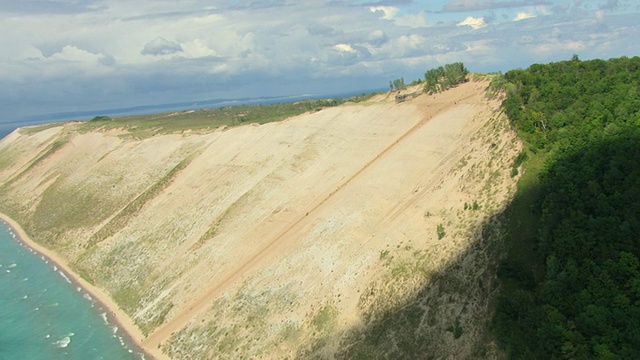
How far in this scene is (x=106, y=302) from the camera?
173 feet

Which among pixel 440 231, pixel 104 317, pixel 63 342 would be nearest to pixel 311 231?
pixel 440 231

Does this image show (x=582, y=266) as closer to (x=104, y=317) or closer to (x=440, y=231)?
(x=440, y=231)

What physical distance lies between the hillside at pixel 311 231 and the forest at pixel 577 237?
2.14m

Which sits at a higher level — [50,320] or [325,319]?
[325,319]

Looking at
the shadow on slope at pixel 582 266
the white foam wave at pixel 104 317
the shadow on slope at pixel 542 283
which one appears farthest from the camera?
the white foam wave at pixel 104 317

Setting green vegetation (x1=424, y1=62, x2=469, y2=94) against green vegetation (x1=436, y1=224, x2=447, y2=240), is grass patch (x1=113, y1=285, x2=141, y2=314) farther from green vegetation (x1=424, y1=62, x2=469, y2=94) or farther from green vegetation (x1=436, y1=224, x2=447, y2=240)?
green vegetation (x1=424, y1=62, x2=469, y2=94)

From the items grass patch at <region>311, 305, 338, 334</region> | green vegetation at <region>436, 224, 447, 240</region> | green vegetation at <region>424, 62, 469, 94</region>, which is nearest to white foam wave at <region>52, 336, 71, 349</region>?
grass patch at <region>311, 305, 338, 334</region>

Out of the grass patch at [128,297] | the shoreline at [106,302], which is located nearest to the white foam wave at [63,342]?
the shoreline at [106,302]

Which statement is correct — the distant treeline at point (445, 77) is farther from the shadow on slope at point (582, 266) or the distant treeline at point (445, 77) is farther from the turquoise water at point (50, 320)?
the turquoise water at point (50, 320)

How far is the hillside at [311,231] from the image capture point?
1286 inches

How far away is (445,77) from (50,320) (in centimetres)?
5993

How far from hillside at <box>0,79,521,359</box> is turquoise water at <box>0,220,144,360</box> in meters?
2.86

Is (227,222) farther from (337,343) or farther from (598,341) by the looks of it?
(598,341)

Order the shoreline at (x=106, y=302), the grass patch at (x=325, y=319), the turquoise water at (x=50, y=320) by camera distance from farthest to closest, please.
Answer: the turquoise water at (x=50, y=320) → the shoreline at (x=106, y=302) → the grass patch at (x=325, y=319)
